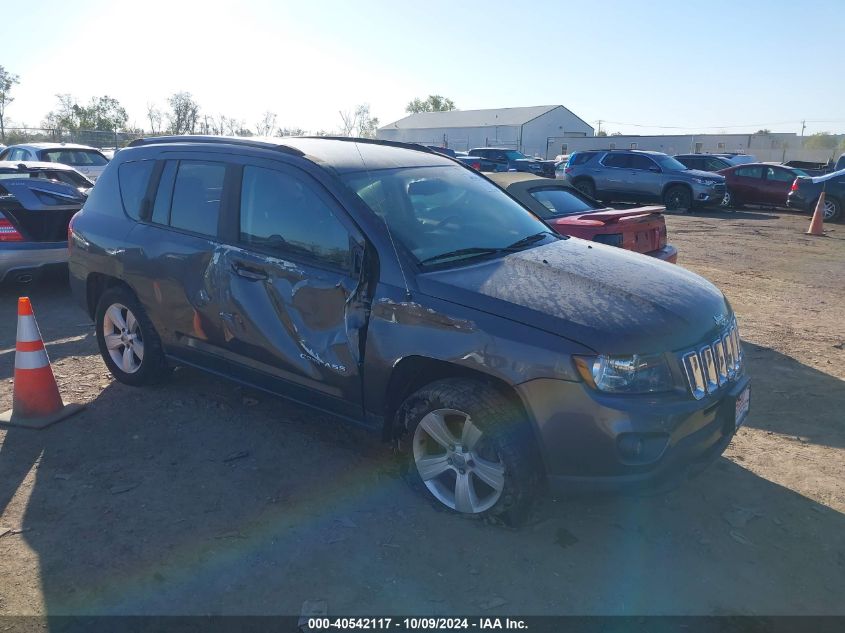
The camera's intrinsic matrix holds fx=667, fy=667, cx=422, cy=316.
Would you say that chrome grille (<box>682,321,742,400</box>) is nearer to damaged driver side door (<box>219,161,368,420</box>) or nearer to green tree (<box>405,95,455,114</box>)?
damaged driver side door (<box>219,161,368,420</box>)

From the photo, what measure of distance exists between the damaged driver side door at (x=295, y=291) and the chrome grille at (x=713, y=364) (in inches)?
63.3

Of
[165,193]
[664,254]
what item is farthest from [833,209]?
[165,193]

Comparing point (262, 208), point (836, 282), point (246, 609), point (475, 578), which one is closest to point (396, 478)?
point (475, 578)

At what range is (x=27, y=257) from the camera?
7.43m

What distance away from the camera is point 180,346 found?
4562 mm

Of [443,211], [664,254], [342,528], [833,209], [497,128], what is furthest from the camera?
[497,128]

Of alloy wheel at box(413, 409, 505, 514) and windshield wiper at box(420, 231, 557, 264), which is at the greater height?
windshield wiper at box(420, 231, 557, 264)

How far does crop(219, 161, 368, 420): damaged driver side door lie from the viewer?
3.56 metres

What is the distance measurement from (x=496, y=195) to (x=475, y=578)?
2591mm

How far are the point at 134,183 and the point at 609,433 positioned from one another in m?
3.80

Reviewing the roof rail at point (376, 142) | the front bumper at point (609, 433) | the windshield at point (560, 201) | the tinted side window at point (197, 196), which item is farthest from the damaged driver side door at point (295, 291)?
the windshield at point (560, 201)

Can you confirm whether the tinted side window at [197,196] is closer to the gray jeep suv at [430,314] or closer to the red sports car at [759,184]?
the gray jeep suv at [430,314]

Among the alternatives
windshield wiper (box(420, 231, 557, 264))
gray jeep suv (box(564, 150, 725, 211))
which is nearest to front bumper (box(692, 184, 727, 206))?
gray jeep suv (box(564, 150, 725, 211))

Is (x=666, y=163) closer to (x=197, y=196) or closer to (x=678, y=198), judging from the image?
(x=678, y=198)
